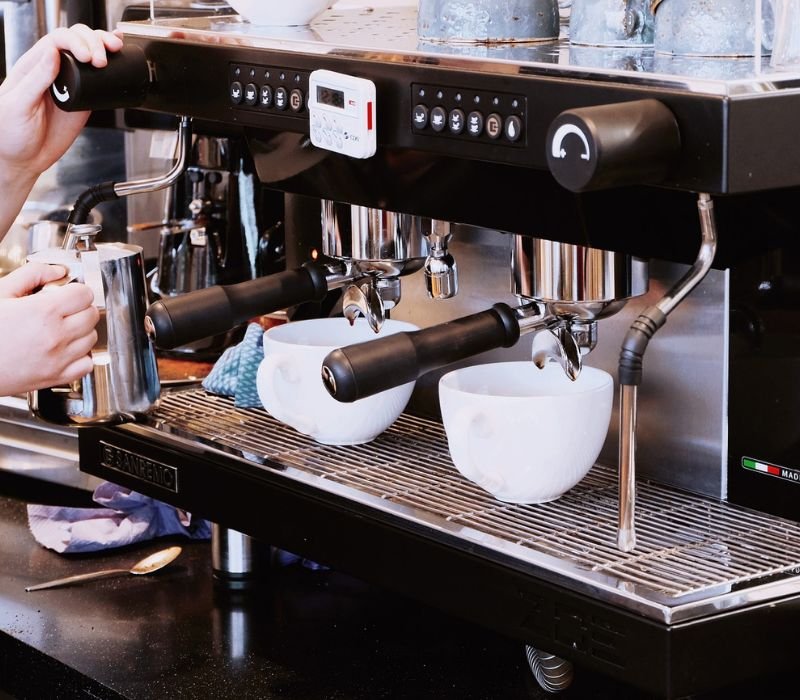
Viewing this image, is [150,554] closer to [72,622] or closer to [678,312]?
[72,622]

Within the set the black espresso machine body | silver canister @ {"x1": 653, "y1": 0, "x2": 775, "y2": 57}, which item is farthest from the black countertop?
silver canister @ {"x1": 653, "y1": 0, "x2": 775, "y2": 57}

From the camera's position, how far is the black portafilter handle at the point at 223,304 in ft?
3.84

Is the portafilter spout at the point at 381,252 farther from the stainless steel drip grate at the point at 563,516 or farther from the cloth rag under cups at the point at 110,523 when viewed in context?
the cloth rag under cups at the point at 110,523

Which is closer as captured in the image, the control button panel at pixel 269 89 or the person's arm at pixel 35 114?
the control button panel at pixel 269 89

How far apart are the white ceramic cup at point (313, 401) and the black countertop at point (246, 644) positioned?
0.62 feet

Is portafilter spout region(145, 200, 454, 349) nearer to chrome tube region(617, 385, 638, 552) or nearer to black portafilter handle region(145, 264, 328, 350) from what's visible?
black portafilter handle region(145, 264, 328, 350)

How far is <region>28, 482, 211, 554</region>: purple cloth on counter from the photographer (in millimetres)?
1547

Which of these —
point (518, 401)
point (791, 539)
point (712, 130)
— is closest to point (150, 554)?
point (518, 401)

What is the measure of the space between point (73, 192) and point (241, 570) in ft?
3.33

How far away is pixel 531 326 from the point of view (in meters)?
1.11

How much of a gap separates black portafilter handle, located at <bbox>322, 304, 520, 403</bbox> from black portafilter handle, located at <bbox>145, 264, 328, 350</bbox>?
0.65 feet

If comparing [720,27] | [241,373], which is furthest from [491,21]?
[241,373]

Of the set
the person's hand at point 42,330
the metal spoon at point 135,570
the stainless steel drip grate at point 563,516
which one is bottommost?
the metal spoon at point 135,570

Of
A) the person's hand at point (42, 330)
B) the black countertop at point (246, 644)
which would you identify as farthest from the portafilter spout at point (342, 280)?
the black countertop at point (246, 644)
